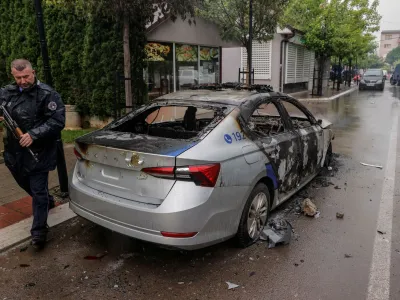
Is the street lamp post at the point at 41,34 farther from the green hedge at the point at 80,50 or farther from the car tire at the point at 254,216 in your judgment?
the green hedge at the point at 80,50

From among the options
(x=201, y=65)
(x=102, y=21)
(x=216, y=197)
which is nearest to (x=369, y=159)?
(x=216, y=197)

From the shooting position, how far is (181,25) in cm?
1088

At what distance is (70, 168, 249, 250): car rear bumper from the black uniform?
595 millimetres

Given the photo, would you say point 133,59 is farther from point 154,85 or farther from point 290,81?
point 290,81

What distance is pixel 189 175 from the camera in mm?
2932

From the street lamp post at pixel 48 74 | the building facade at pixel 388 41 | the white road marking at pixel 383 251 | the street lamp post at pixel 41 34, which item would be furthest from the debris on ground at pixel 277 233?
the building facade at pixel 388 41

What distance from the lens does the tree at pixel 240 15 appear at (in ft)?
39.2

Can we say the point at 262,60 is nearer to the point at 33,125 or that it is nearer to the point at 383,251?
the point at 383,251

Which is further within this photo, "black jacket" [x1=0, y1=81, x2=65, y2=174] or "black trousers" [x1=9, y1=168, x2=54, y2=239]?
"black trousers" [x1=9, y1=168, x2=54, y2=239]

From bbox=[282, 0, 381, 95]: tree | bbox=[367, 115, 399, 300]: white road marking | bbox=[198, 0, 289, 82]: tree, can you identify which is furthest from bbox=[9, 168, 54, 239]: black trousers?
bbox=[282, 0, 381, 95]: tree

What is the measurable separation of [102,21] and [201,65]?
18.0ft

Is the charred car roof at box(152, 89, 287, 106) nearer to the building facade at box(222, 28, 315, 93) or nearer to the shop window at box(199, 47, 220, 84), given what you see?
the shop window at box(199, 47, 220, 84)

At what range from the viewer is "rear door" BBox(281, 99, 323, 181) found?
189 inches

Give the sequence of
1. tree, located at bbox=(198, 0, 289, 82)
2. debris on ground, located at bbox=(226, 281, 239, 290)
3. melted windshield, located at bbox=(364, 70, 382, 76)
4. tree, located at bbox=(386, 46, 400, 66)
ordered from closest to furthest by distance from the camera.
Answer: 1. debris on ground, located at bbox=(226, 281, 239, 290)
2. tree, located at bbox=(198, 0, 289, 82)
3. melted windshield, located at bbox=(364, 70, 382, 76)
4. tree, located at bbox=(386, 46, 400, 66)
